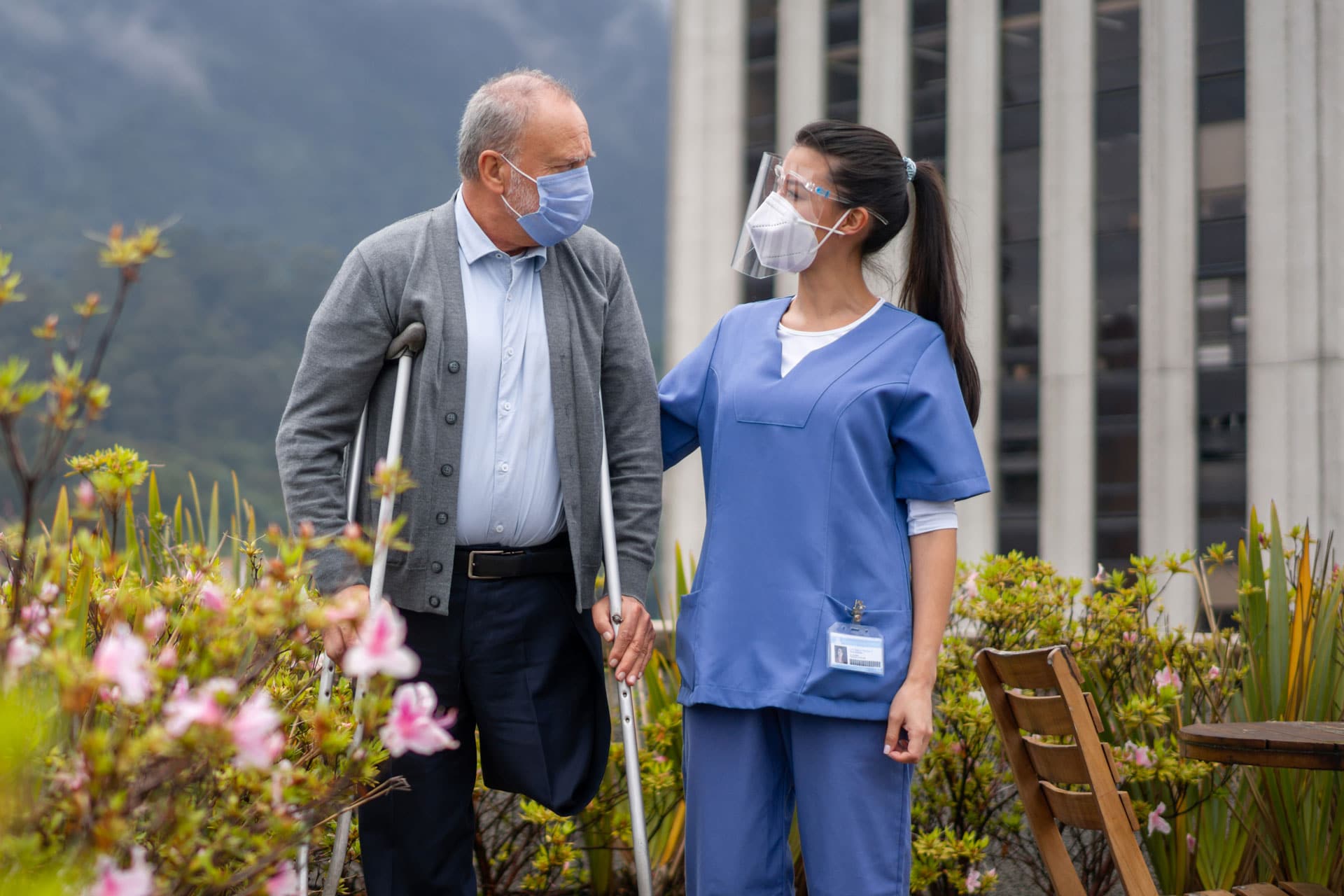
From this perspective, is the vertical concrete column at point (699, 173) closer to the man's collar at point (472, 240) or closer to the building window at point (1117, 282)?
the building window at point (1117, 282)

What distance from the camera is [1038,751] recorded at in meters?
2.54

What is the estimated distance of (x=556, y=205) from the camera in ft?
8.32

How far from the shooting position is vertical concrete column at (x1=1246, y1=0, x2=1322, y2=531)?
24844 mm

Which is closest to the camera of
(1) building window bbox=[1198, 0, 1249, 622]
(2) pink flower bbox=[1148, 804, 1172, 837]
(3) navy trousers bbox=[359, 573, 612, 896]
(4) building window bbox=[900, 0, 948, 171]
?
(3) navy trousers bbox=[359, 573, 612, 896]

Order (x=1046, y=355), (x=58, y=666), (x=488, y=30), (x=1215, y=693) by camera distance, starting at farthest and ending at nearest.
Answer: (x=488, y=30) < (x=1046, y=355) < (x=1215, y=693) < (x=58, y=666)

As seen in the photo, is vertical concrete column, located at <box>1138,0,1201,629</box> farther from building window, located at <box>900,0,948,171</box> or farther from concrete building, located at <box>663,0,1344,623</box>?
building window, located at <box>900,0,948,171</box>

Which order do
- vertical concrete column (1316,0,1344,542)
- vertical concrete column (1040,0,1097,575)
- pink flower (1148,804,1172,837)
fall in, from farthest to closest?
vertical concrete column (1040,0,1097,575) < vertical concrete column (1316,0,1344,542) < pink flower (1148,804,1172,837)

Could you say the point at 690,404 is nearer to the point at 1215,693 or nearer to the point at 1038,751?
the point at 1038,751

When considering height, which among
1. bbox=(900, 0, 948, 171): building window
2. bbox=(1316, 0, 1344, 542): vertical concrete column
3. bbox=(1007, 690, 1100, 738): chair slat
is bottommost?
bbox=(1007, 690, 1100, 738): chair slat

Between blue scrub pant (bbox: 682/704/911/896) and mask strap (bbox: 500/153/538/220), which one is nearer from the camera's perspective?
blue scrub pant (bbox: 682/704/911/896)

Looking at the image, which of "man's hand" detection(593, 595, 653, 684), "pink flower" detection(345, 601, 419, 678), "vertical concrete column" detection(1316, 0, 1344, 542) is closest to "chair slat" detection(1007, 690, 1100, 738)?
"man's hand" detection(593, 595, 653, 684)

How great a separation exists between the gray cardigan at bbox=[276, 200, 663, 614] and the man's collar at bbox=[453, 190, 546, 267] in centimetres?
3

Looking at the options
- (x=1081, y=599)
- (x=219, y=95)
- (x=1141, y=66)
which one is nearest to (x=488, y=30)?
(x=219, y=95)

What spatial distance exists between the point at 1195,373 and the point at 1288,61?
596 cm
